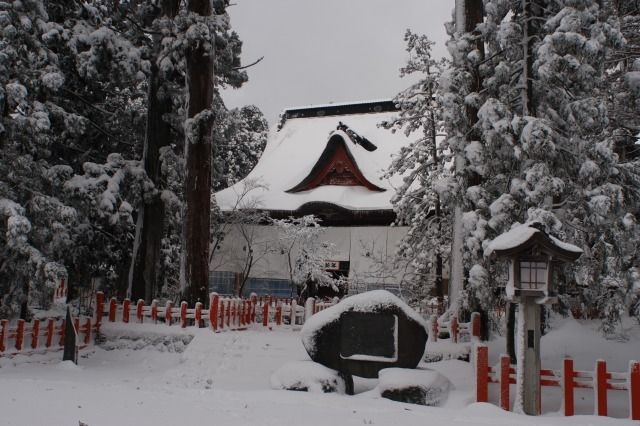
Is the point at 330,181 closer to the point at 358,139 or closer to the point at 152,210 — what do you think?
the point at 358,139

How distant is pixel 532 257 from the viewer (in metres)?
7.60

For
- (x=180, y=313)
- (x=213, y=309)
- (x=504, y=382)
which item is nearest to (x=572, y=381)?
(x=504, y=382)

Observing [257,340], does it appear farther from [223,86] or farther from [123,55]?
[223,86]

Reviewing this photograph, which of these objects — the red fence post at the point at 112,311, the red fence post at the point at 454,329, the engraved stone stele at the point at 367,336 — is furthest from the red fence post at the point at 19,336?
the red fence post at the point at 454,329

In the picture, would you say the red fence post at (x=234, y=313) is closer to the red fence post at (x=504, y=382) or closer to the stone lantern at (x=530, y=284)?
the red fence post at (x=504, y=382)

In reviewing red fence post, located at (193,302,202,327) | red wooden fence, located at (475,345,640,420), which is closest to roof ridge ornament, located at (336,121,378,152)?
red fence post, located at (193,302,202,327)

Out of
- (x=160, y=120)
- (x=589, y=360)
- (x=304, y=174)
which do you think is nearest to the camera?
(x=589, y=360)

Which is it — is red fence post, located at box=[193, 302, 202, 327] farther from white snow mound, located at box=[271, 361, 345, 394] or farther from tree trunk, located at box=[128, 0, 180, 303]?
white snow mound, located at box=[271, 361, 345, 394]

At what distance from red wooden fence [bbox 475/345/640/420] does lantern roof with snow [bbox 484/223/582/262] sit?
4.45 feet

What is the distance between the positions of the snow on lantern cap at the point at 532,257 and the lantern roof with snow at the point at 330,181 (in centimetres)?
1276

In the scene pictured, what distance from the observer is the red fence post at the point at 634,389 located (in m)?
7.03

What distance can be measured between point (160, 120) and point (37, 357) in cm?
663

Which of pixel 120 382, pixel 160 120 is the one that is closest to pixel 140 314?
pixel 120 382

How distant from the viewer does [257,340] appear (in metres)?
12.4
